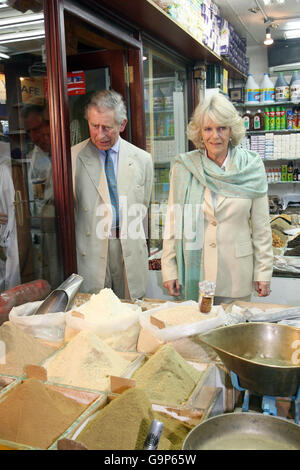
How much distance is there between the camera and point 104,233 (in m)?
2.78

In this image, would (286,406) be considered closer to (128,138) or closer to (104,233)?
(104,233)

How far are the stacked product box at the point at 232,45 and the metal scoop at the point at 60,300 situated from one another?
368 cm

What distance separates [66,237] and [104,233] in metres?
0.29

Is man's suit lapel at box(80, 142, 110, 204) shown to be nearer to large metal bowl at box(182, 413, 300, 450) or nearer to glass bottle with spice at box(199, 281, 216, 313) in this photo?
glass bottle with spice at box(199, 281, 216, 313)

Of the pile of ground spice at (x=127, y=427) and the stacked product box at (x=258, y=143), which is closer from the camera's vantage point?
the pile of ground spice at (x=127, y=427)

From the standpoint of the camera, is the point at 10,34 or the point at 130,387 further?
the point at 10,34

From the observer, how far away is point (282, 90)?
6062 millimetres

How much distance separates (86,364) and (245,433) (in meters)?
0.63

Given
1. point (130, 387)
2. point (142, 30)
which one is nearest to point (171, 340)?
point (130, 387)

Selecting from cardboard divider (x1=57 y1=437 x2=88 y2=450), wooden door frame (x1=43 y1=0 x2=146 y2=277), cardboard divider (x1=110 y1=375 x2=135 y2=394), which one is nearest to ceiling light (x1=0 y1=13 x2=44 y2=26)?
wooden door frame (x1=43 y1=0 x2=146 y2=277)

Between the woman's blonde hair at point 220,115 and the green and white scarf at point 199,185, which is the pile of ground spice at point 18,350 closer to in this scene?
the green and white scarf at point 199,185

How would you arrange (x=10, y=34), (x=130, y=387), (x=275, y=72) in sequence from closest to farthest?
(x=130, y=387)
(x=10, y=34)
(x=275, y=72)

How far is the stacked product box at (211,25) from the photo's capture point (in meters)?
4.16

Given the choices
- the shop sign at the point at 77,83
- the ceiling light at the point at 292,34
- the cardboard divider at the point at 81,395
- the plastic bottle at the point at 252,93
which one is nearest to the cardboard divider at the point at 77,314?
the cardboard divider at the point at 81,395
